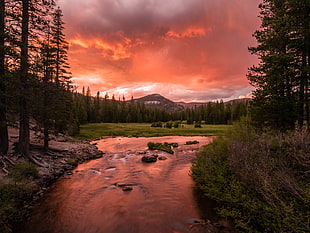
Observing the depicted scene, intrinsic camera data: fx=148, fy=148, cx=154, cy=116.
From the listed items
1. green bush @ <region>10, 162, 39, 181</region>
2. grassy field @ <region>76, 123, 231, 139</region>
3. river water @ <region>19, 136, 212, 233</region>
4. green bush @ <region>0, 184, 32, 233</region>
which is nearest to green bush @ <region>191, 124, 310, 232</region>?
river water @ <region>19, 136, 212, 233</region>

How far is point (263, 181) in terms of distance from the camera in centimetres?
614

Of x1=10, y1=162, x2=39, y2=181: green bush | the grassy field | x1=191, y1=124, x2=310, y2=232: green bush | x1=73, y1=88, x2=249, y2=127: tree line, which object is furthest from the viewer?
x1=73, y1=88, x2=249, y2=127: tree line

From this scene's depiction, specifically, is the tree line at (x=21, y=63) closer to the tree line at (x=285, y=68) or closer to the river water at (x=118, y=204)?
the river water at (x=118, y=204)

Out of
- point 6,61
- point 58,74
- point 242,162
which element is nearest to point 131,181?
point 242,162

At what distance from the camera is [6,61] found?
38.0 feet

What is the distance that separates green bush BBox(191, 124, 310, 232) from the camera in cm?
518

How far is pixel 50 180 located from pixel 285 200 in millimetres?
15296

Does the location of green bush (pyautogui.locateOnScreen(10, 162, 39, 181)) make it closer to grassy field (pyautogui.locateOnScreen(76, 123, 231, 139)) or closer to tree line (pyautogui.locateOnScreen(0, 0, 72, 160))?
tree line (pyautogui.locateOnScreen(0, 0, 72, 160))

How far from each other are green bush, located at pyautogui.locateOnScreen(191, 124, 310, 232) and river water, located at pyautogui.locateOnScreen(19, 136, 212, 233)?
6.59 ft

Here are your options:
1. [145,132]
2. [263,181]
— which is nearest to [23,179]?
[263,181]

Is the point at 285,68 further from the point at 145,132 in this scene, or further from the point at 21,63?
the point at 145,132

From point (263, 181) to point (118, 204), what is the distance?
7986mm

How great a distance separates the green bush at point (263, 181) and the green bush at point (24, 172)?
12022 millimetres

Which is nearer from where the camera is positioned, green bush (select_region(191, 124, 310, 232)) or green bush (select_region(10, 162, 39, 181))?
green bush (select_region(191, 124, 310, 232))
